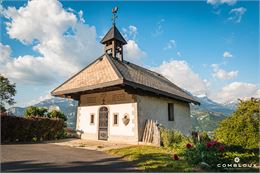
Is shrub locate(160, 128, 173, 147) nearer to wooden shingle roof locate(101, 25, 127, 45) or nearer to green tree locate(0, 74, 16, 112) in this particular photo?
wooden shingle roof locate(101, 25, 127, 45)

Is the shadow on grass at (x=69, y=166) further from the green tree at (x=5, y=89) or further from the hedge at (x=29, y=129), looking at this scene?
the green tree at (x=5, y=89)

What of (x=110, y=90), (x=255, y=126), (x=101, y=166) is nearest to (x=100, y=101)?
(x=110, y=90)

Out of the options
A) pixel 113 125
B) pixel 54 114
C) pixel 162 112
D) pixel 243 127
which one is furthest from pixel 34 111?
pixel 243 127

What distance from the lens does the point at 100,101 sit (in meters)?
17.9

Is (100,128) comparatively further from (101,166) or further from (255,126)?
(255,126)

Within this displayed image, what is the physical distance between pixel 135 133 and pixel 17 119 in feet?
24.7

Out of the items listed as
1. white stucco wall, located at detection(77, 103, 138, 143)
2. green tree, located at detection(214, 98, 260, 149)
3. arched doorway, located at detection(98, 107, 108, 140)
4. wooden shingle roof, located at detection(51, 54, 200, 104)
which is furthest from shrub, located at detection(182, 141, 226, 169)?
arched doorway, located at detection(98, 107, 108, 140)

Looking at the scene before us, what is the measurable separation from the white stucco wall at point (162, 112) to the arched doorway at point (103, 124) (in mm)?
3008

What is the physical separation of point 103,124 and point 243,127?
1039 centimetres

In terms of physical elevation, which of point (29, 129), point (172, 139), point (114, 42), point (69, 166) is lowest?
point (69, 166)

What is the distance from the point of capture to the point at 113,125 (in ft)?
55.0

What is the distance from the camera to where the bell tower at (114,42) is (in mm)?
20284

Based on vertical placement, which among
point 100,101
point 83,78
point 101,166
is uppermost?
point 83,78

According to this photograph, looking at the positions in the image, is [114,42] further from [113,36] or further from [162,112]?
[162,112]
